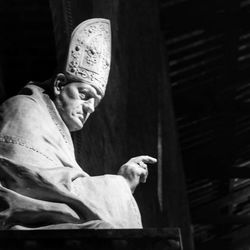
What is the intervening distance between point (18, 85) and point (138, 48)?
3088 millimetres

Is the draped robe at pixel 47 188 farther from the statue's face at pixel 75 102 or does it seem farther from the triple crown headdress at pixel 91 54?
the triple crown headdress at pixel 91 54

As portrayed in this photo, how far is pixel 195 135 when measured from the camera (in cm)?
1548

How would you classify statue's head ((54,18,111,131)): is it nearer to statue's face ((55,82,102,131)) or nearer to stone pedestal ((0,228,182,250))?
statue's face ((55,82,102,131))

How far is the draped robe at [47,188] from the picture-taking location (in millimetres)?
4438

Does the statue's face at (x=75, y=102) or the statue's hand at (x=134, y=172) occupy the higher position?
the statue's face at (x=75, y=102)

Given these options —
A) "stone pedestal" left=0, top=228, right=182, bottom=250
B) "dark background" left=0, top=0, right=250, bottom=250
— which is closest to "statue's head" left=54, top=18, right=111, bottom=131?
"dark background" left=0, top=0, right=250, bottom=250

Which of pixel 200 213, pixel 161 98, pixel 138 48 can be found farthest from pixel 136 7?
pixel 200 213

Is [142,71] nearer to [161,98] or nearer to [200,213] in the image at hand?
[161,98]

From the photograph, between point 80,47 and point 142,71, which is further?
point 142,71

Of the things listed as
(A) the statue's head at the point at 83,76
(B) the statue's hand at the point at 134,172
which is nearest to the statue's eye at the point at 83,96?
(A) the statue's head at the point at 83,76

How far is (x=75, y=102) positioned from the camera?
17.1 ft

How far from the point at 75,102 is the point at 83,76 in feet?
0.46

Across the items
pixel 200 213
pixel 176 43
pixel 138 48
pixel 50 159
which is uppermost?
pixel 50 159

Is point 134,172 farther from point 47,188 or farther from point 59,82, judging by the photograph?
point 59,82
